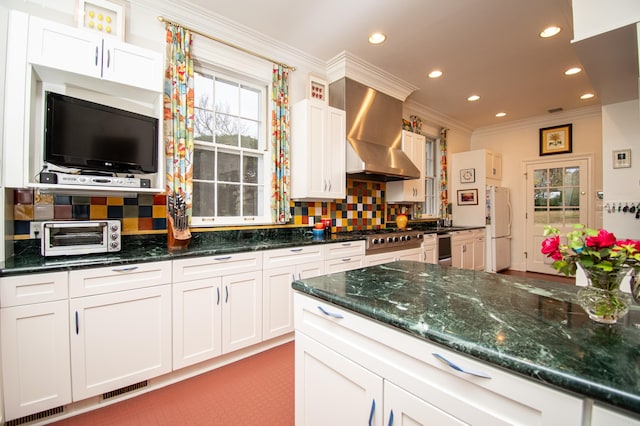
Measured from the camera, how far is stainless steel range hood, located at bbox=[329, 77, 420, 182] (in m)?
3.41

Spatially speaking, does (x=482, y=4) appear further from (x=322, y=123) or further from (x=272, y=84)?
(x=272, y=84)

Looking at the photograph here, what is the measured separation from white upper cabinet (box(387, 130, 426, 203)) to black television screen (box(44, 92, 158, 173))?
3.22m

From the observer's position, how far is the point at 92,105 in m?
1.93

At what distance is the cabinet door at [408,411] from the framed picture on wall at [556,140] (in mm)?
6249

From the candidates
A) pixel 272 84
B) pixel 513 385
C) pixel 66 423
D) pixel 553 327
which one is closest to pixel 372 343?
pixel 513 385

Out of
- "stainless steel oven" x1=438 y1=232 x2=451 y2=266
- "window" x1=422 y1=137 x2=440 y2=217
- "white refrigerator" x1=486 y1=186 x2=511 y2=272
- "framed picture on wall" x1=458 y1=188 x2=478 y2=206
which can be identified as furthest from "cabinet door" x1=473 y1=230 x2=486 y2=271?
"stainless steel oven" x1=438 y1=232 x2=451 y2=266

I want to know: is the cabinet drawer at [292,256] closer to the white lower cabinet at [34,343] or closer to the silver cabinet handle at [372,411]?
the white lower cabinet at [34,343]

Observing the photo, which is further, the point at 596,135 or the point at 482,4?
the point at 596,135

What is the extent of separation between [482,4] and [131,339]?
147 inches

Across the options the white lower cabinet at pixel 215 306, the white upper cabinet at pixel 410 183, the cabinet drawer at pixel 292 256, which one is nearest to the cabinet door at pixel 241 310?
the white lower cabinet at pixel 215 306

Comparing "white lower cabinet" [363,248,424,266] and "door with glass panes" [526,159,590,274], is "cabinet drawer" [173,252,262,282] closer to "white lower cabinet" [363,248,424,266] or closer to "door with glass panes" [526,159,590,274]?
"white lower cabinet" [363,248,424,266]

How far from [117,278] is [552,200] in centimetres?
672

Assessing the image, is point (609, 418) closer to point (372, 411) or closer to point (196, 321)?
point (372, 411)

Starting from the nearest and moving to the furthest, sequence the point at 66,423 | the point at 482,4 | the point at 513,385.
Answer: the point at 513,385 → the point at 66,423 → the point at 482,4
